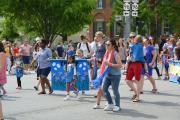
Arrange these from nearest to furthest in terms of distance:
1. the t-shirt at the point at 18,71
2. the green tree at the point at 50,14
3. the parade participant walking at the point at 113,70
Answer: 1. the parade participant walking at the point at 113,70
2. the t-shirt at the point at 18,71
3. the green tree at the point at 50,14

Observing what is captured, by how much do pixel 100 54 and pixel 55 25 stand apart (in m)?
20.7

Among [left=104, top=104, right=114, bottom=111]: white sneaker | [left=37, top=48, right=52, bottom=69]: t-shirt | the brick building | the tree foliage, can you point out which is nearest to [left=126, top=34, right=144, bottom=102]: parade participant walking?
[left=104, top=104, right=114, bottom=111]: white sneaker

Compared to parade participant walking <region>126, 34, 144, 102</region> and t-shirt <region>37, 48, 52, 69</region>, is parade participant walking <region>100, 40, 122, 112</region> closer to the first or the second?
parade participant walking <region>126, 34, 144, 102</region>

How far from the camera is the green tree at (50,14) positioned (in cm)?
3272

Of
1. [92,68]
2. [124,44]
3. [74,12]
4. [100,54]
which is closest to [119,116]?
[100,54]

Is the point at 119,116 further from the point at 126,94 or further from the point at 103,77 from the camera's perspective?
the point at 126,94

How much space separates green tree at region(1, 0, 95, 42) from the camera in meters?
32.7

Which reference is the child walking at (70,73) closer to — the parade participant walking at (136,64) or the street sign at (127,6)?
the parade participant walking at (136,64)

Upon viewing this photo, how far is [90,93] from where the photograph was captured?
47.0ft

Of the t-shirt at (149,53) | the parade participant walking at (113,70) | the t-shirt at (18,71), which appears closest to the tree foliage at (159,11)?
the t-shirt at (149,53)

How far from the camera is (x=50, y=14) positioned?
3312cm

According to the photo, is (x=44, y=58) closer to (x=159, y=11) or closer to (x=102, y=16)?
(x=159, y=11)

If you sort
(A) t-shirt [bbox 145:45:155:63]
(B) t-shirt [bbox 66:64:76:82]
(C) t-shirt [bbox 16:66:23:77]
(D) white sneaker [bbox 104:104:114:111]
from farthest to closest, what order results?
(C) t-shirt [bbox 16:66:23:77] → (A) t-shirt [bbox 145:45:155:63] → (B) t-shirt [bbox 66:64:76:82] → (D) white sneaker [bbox 104:104:114:111]

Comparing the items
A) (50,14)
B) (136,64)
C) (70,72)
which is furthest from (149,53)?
(50,14)
